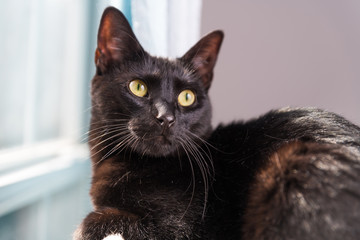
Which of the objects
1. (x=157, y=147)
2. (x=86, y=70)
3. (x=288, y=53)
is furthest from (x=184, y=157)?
(x=288, y=53)

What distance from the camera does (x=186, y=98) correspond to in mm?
1096

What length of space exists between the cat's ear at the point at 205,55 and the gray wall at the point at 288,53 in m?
0.92

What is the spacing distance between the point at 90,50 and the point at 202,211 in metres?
1.15

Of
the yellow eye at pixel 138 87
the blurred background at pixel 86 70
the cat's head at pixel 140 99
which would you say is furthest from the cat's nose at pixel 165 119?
the blurred background at pixel 86 70

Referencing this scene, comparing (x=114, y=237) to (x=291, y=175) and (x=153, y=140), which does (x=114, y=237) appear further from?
(x=291, y=175)

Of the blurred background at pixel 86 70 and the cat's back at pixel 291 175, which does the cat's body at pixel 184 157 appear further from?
the blurred background at pixel 86 70

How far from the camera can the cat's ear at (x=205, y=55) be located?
118 centimetres

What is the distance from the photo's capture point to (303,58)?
211cm

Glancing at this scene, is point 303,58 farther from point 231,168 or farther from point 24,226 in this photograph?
point 24,226

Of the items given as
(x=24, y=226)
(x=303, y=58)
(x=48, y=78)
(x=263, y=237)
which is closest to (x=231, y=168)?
(x=263, y=237)

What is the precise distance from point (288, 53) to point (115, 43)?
1.42m

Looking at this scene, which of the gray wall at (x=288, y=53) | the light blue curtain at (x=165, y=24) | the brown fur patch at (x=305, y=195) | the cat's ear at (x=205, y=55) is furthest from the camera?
the gray wall at (x=288, y=53)

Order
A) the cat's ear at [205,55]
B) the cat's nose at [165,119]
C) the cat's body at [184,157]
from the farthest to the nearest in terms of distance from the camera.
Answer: the cat's ear at [205,55] → the cat's nose at [165,119] → the cat's body at [184,157]

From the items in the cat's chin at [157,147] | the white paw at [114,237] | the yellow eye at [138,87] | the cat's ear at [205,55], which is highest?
the cat's ear at [205,55]
